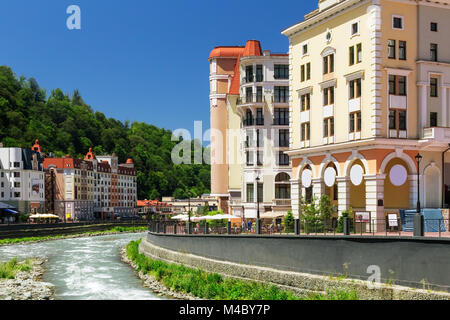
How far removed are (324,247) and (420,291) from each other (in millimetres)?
6748

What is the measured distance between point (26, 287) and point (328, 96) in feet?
86.8

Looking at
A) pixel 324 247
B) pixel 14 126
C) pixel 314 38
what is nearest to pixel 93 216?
pixel 14 126

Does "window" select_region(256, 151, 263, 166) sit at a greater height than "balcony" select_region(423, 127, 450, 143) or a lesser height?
lesser

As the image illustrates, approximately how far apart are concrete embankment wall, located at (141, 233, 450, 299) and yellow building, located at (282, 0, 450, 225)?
11322 millimetres

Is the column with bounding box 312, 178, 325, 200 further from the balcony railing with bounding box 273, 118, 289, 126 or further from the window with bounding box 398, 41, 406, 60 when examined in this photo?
the balcony railing with bounding box 273, 118, 289, 126

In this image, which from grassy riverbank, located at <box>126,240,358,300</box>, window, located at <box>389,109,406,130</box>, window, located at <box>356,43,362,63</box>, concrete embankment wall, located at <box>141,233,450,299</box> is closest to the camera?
concrete embankment wall, located at <box>141,233,450,299</box>

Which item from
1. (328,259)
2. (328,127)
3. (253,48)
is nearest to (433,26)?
(328,127)

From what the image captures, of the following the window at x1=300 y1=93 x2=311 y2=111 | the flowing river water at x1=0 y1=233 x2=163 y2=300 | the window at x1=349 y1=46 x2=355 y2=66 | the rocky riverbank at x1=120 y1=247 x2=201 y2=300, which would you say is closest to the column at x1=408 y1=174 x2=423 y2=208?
the window at x1=349 y1=46 x2=355 y2=66

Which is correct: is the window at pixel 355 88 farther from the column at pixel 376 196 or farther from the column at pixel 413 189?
the column at pixel 413 189

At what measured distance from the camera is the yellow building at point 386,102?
43719 mm

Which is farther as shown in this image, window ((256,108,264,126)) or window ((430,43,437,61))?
window ((256,108,264,126))

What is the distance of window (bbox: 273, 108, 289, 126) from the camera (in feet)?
247

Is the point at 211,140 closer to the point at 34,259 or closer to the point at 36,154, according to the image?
the point at 34,259

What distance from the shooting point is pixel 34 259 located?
2493 inches
